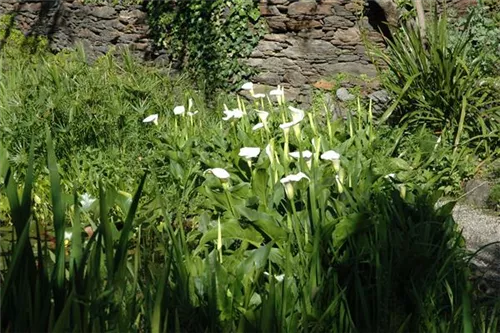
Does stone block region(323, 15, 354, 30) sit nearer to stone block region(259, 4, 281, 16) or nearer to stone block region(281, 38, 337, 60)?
stone block region(281, 38, 337, 60)

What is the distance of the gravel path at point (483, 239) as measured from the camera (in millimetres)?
3357

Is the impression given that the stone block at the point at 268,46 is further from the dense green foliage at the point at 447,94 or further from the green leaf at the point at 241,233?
the green leaf at the point at 241,233

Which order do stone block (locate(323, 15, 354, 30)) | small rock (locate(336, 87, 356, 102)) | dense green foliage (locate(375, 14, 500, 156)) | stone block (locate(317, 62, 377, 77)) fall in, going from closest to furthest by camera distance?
1. dense green foliage (locate(375, 14, 500, 156))
2. small rock (locate(336, 87, 356, 102))
3. stone block (locate(317, 62, 377, 77))
4. stone block (locate(323, 15, 354, 30))

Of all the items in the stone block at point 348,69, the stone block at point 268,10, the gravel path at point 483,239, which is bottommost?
the gravel path at point 483,239

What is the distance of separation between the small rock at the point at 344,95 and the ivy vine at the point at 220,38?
3.05 ft

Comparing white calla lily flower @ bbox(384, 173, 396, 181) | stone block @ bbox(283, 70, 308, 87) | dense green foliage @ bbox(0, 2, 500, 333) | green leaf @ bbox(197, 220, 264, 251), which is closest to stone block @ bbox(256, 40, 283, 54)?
stone block @ bbox(283, 70, 308, 87)

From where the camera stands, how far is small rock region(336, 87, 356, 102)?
261 inches

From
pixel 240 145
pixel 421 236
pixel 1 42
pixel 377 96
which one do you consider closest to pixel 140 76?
pixel 377 96

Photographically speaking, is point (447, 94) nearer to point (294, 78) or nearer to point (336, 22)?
point (336, 22)

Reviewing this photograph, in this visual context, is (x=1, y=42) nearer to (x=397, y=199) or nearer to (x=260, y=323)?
(x=397, y=199)

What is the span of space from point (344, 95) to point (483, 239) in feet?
9.73

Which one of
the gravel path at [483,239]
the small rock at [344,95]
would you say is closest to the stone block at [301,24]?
the small rock at [344,95]

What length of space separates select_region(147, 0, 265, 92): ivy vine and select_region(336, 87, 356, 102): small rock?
93 cm

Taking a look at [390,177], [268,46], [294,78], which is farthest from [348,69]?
[390,177]
